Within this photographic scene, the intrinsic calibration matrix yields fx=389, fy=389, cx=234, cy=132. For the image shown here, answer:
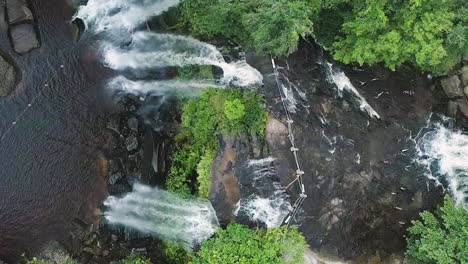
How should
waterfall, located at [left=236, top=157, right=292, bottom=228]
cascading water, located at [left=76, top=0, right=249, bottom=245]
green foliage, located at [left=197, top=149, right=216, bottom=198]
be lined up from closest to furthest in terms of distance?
waterfall, located at [left=236, top=157, right=292, bottom=228] → green foliage, located at [left=197, top=149, right=216, bottom=198] → cascading water, located at [left=76, top=0, right=249, bottom=245]

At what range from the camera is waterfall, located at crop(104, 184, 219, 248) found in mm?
13312

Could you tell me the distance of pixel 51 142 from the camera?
15945mm

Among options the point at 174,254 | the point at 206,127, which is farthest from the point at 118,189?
the point at 206,127

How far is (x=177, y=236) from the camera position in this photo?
555 inches

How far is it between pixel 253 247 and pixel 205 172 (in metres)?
3.51

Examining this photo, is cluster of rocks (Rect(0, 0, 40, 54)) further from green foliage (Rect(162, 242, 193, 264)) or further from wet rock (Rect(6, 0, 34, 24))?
green foliage (Rect(162, 242, 193, 264))

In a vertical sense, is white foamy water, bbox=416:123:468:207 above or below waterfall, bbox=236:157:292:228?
above

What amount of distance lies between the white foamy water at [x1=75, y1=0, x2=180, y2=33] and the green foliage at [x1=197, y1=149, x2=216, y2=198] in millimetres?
6509

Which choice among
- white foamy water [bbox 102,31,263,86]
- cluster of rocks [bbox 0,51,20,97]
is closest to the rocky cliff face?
white foamy water [bbox 102,31,263,86]

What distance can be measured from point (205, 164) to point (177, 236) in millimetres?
2893

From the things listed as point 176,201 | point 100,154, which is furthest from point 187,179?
point 100,154

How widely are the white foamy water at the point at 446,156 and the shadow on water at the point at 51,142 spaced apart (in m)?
12.4

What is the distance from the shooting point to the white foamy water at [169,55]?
13961mm

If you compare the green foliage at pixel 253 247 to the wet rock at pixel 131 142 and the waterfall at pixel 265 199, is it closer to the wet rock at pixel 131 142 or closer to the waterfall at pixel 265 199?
the waterfall at pixel 265 199
